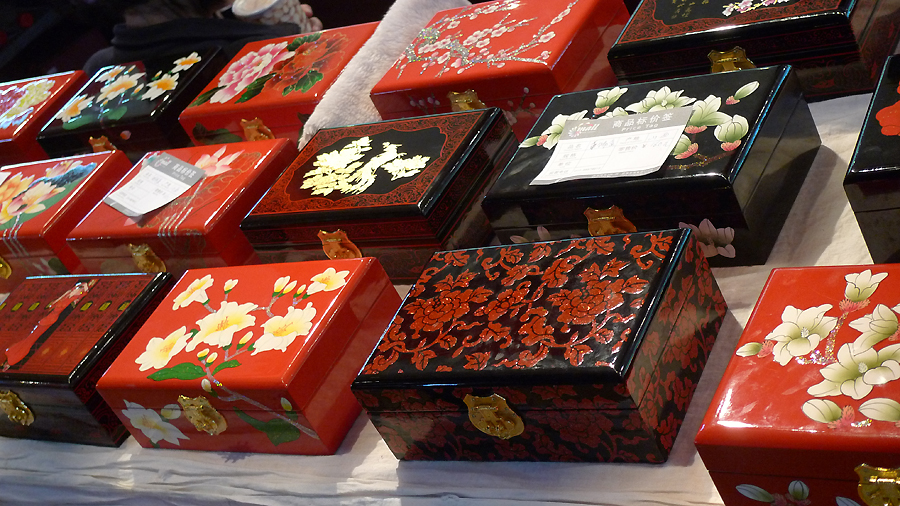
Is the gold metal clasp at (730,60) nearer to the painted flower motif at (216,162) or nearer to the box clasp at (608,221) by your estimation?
the box clasp at (608,221)

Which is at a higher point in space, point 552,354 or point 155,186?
point 155,186

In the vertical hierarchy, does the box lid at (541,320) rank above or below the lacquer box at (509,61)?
below

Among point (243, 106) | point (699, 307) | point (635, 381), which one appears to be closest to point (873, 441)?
point (635, 381)

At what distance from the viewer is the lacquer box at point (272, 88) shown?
205 centimetres

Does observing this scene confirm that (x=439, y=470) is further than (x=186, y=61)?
No

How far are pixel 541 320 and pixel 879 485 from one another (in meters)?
0.43

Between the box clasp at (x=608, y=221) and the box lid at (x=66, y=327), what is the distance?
86cm

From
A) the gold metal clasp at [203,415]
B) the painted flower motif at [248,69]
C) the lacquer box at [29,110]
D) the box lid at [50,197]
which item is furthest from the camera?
the lacquer box at [29,110]

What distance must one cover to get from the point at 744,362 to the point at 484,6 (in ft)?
4.18

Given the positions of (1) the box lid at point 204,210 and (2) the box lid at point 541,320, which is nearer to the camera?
(2) the box lid at point 541,320

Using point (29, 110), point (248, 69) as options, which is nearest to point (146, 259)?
point (248, 69)

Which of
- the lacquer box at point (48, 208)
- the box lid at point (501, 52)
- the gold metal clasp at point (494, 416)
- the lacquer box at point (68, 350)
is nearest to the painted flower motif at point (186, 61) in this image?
the lacquer box at point (48, 208)

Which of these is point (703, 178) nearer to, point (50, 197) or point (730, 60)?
point (730, 60)

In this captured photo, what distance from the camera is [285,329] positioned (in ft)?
4.31
